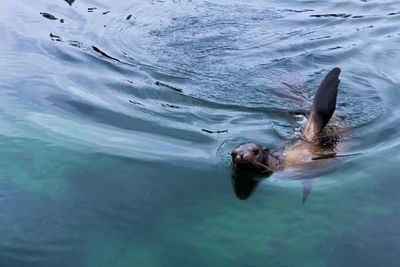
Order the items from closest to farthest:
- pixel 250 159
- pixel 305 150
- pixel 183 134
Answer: pixel 250 159 < pixel 305 150 < pixel 183 134

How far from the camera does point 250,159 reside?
4785 mm

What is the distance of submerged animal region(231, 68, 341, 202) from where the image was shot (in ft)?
15.9

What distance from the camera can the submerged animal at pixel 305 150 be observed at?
4855mm

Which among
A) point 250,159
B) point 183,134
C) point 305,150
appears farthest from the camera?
point 183,134

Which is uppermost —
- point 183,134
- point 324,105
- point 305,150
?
point 324,105

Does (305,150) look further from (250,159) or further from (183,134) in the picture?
(183,134)

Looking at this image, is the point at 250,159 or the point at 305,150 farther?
the point at 305,150

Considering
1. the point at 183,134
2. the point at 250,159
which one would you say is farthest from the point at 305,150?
the point at 183,134

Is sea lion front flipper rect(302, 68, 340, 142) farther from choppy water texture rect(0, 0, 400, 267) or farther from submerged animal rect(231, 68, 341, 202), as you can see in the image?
choppy water texture rect(0, 0, 400, 267)

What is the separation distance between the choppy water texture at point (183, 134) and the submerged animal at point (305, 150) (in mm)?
160

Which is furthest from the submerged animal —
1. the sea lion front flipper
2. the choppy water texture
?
the choppy water texture

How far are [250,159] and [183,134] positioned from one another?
1103mm

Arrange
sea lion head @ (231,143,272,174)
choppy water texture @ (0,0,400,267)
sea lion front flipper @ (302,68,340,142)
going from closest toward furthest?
1. choppy water texture @ (0,0,400,267)
2. sea lion head @ (231,143,272,174)
3. sea lion front flipper @ (302,68,340,142)

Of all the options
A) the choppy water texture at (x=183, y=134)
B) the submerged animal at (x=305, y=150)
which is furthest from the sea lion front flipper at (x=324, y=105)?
the choppy water texture at (x=183, y=134)
